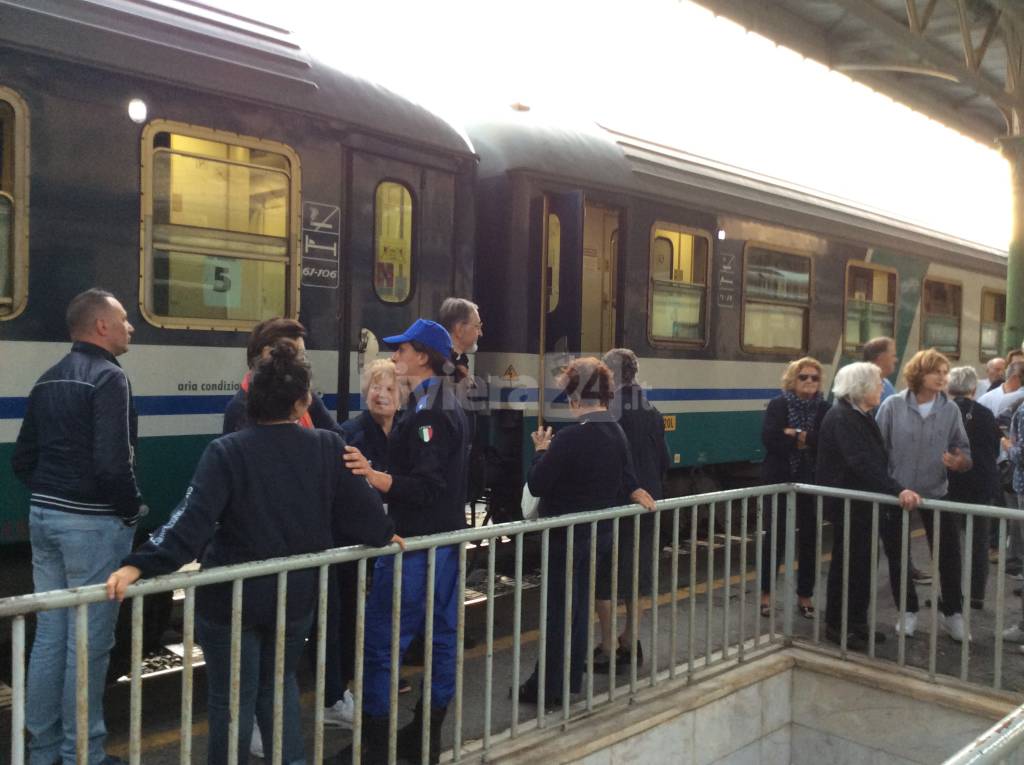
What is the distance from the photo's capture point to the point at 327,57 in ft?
17.9

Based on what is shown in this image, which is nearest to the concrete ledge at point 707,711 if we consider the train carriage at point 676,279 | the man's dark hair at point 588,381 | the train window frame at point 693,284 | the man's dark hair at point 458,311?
the man's dark hair at point 588,381

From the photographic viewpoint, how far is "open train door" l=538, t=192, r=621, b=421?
6387 mm

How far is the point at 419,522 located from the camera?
386cm

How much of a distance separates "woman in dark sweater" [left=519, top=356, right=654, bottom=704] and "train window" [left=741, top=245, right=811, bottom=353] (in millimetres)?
4408

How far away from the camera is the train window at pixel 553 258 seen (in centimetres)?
700

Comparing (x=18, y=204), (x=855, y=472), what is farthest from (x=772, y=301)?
(x=18, y=204)

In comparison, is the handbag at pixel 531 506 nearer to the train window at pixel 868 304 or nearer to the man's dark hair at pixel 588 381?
the man's dark hair at pixel 588 381

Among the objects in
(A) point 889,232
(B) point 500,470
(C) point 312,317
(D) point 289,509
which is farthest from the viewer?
(A) point 889,232

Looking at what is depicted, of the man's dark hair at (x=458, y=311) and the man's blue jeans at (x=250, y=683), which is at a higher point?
the man's dark hair at (x=458, y=311)

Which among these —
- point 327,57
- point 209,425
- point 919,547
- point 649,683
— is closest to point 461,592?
point 649,683

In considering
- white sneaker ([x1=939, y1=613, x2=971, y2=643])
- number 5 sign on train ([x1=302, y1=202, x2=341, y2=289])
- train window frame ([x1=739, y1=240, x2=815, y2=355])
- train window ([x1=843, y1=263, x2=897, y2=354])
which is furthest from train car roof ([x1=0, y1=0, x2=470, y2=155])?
train window ([x1=843, y1=263, x2=897, y2=354])

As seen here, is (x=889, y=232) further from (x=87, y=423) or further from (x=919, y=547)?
(x=87, y=423)

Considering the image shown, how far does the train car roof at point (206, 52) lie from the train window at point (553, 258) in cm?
147

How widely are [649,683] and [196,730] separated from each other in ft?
6.80
